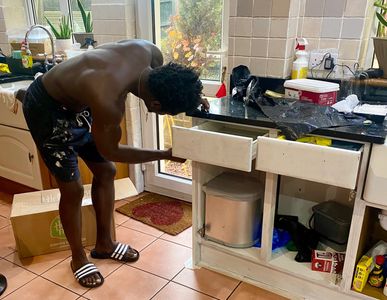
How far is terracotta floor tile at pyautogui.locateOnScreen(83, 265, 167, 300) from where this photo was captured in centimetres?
164

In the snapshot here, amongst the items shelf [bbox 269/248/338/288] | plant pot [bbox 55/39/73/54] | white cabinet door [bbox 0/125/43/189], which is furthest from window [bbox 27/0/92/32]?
shelf [bbox 269/248/338/288]

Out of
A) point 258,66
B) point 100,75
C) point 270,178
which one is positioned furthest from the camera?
point 258,66

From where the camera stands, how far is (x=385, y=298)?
4.68 feet

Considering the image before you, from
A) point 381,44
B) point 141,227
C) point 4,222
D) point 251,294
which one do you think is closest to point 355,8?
point 381,44

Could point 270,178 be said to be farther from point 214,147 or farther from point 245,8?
point 245,8

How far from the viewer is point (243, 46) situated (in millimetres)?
1824

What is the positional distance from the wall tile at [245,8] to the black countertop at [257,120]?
1.35ft

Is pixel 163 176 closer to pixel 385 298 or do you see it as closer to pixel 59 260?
pixel 59 260

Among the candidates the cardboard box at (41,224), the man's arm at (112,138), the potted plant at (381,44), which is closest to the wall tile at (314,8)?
the potted plant at (381,44)

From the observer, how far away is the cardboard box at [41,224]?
183 cm

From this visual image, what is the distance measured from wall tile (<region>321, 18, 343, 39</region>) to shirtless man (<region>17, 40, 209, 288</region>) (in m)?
0.71

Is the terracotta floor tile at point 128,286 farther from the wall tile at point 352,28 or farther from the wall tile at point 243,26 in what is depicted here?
the wall tile at point 352,28

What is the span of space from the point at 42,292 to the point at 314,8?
1.83 metres

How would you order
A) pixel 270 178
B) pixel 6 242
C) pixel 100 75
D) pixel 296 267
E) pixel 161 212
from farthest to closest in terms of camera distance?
pixel 161 212, pixel 6 242, pixel 296 267, pixel 270 178, pixel 100 75
